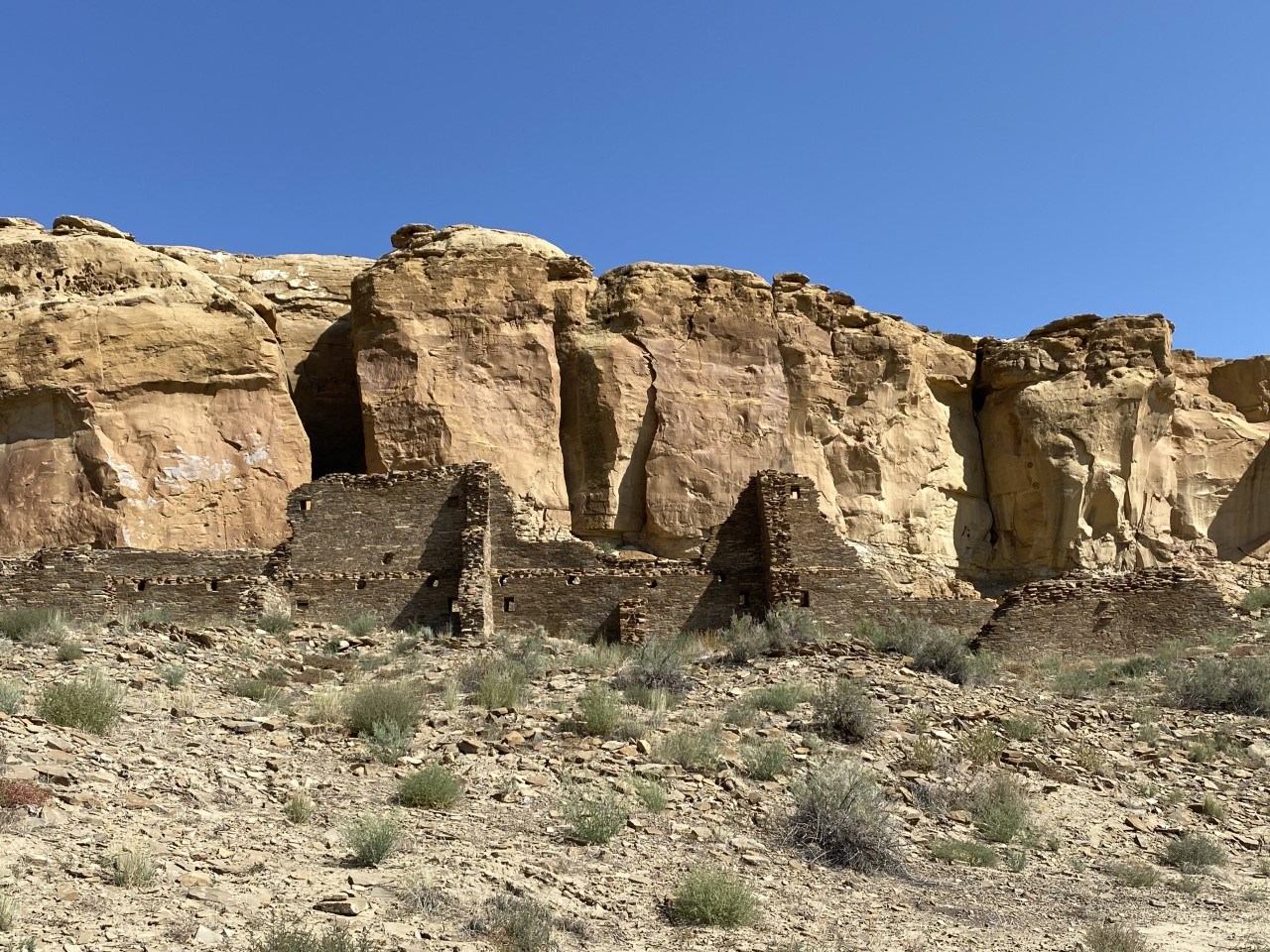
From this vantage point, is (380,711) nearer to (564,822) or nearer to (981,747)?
(564,822)

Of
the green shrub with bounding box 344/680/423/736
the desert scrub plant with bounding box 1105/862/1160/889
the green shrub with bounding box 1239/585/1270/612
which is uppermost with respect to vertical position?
the green shrub with bounding box 1239/585/1270/612

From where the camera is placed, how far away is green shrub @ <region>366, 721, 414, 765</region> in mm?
11086

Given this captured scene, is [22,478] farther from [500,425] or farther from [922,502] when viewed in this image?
[922,502]

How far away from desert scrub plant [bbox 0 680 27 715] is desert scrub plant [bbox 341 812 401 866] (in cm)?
365

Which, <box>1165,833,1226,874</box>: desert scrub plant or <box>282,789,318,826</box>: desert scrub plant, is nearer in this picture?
<box>282,789,318,826</box>: desert scrub plant

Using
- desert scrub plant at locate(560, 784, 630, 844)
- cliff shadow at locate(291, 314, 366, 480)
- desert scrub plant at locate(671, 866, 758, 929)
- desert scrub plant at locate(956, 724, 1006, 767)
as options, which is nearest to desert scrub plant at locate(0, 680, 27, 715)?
desert scrub plant at locate(560, 784, 630, 844)

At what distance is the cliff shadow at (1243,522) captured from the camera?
3219cm

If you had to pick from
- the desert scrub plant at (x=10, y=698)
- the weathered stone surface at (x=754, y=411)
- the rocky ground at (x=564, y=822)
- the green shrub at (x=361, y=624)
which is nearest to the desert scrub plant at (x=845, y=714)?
the rocky ground at (x=564, y=822)

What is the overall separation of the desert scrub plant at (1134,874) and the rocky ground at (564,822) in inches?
2.8

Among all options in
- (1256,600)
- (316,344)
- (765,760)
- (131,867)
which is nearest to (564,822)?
(765,760)

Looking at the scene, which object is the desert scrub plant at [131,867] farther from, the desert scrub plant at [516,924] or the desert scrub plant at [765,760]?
the desert scrub plant at [765,760]

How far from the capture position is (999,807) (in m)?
11.4

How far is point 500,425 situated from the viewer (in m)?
25.4

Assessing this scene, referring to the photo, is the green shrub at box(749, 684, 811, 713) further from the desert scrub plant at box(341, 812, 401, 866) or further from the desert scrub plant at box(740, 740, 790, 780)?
the desert scrub plant at box(341, 812, 401, 866)
